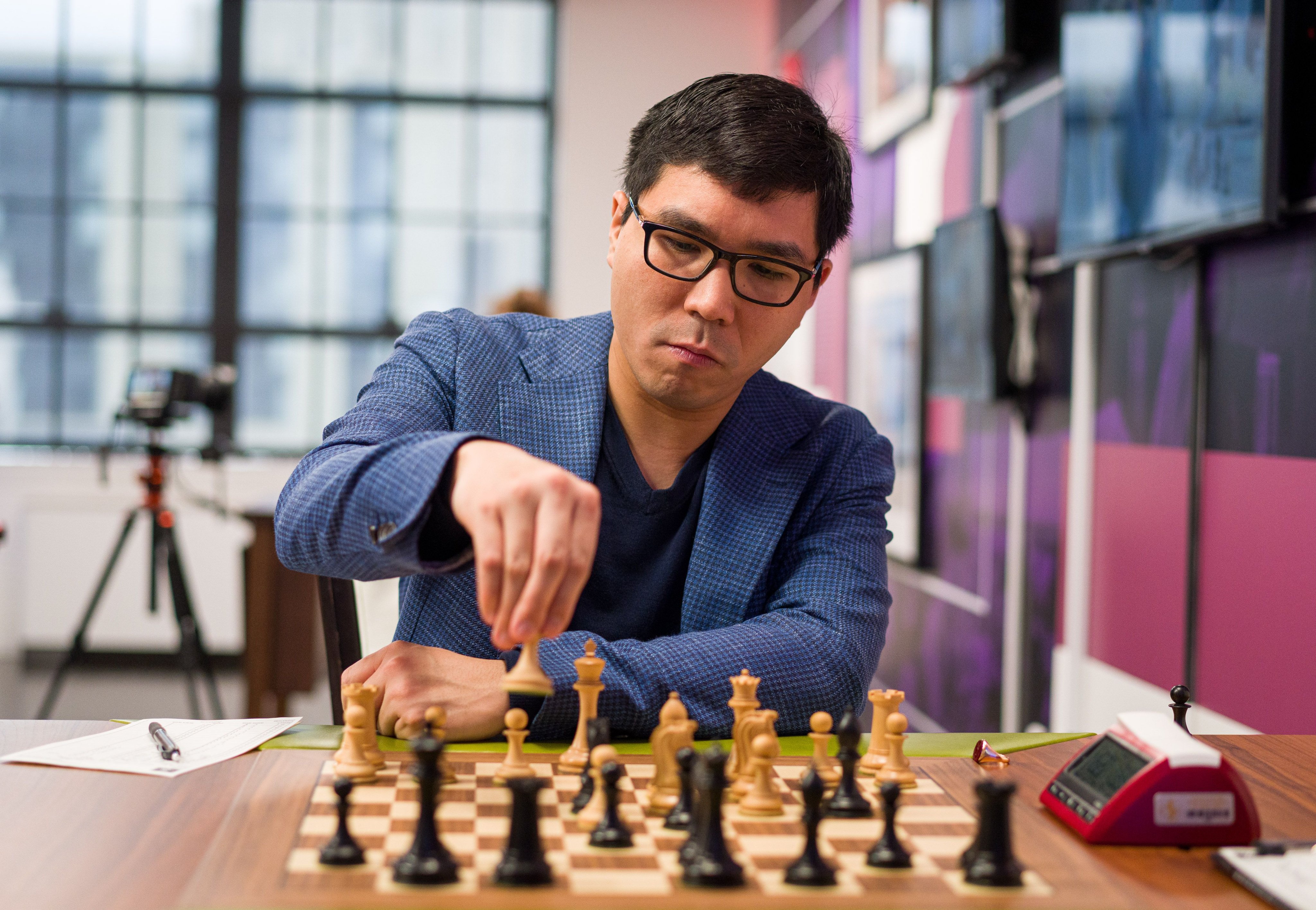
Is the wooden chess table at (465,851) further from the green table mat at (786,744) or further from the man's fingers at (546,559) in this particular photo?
the man's fingers at (546,559)

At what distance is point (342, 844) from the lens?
781 mm

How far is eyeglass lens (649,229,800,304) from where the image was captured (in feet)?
4.53

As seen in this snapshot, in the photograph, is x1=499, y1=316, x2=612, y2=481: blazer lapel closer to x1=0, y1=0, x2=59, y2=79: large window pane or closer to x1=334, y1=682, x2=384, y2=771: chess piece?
x1=334, y1=682, x2=384, y2=771: chess piece

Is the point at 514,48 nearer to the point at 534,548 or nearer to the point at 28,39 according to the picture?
the point at 28,39

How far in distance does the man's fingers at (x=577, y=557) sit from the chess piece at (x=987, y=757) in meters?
0.45

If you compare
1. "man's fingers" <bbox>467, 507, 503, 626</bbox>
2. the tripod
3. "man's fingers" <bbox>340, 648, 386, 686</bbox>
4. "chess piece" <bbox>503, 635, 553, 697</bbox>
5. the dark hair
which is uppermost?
the dark hair

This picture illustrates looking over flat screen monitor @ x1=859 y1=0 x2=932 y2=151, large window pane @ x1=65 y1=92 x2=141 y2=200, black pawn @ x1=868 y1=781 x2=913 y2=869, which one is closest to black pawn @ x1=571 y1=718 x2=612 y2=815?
black pawn @ x1=868 y1=781 x2=913 y2=869

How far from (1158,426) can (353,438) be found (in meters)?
1.65

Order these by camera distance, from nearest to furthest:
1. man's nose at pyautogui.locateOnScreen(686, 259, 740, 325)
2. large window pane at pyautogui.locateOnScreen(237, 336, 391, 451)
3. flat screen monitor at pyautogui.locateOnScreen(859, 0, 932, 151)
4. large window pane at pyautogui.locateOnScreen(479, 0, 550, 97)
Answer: man's nose at pyautogui.locateOnScreen(686, 259, 740, 325), flat screen monitor at pyautogui.locateOnScreen(859, 0, 932, 151), large window pane at pyautogui.locateOnScreen(237, 336, 391, 451), large window pane at pyautogui.locateOnScreen(479, 0, 550, 97)

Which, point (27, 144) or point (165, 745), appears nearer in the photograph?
point (165, 745)

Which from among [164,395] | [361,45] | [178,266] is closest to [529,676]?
[164,395]

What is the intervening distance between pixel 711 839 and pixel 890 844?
0.14 m

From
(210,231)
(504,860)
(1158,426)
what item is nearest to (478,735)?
(504,860)

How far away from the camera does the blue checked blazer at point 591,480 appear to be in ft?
3.82
